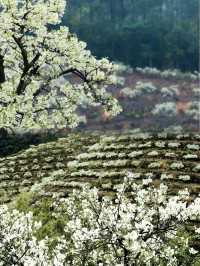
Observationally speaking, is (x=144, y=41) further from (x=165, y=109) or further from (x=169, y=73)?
(x=165, y=109)

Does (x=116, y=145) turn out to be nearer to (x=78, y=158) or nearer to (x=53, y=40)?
(x=78, y=158)

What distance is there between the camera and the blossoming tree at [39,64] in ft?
84.3

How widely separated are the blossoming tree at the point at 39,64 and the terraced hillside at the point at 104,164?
189cm

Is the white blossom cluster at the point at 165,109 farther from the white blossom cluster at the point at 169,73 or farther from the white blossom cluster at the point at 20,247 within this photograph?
the white blossom cluster at the point at 20,247

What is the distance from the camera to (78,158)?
2609 centimetres

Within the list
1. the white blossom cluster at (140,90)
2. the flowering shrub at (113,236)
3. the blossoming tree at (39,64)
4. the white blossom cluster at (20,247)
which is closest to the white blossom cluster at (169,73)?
the white blossom cluster at (140,90)

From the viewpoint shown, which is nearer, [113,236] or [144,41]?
[113,236]

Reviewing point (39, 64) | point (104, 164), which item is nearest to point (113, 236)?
point (104, 164)

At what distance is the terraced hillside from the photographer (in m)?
21.6

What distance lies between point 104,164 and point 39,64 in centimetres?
717

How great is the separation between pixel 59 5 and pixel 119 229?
1635cm

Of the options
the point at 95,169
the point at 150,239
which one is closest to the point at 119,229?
the point at 150,239

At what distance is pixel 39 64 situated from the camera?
28.4m

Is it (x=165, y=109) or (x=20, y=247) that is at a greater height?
(x=165, y=109)
